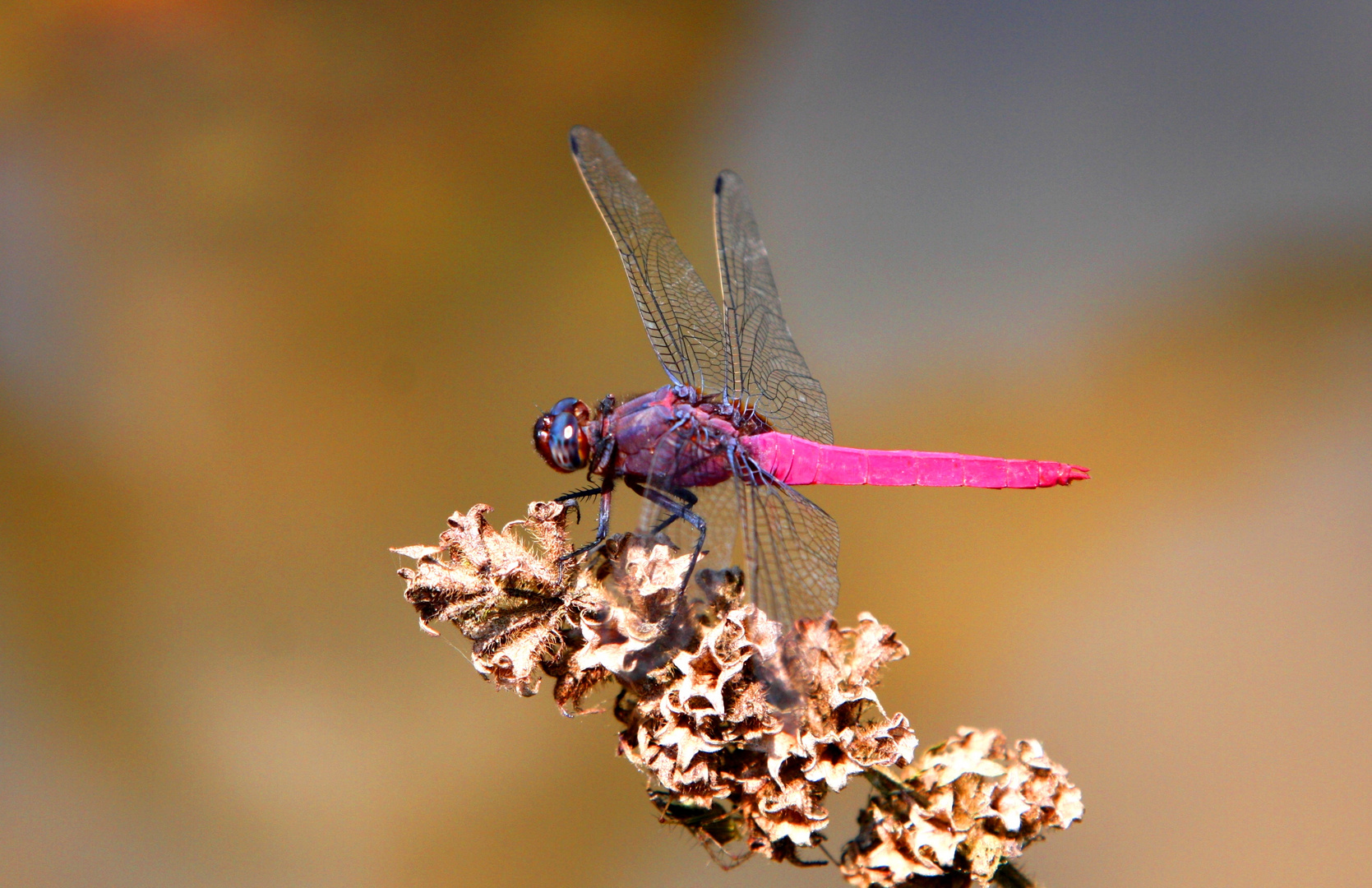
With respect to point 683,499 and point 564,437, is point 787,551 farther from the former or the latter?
point 564,437

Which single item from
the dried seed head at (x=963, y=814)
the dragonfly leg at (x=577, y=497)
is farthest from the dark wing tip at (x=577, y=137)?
the dried seed head at (x=963, y=814)

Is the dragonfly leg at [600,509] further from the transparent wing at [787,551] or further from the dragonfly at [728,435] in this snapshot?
the transparent wing at [787,551]

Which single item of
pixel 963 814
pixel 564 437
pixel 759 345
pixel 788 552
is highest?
pixel 759 345

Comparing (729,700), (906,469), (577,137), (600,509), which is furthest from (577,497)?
(577,137)

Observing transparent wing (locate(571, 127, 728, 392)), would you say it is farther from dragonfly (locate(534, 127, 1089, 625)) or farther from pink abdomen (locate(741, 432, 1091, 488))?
pink abdomen (locate(741, 432, 1091, 488))

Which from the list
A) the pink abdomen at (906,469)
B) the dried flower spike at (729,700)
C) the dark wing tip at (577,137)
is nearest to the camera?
the dried flower spike at (729,700)

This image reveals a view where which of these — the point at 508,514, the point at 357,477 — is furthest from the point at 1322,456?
the point at 357,477
